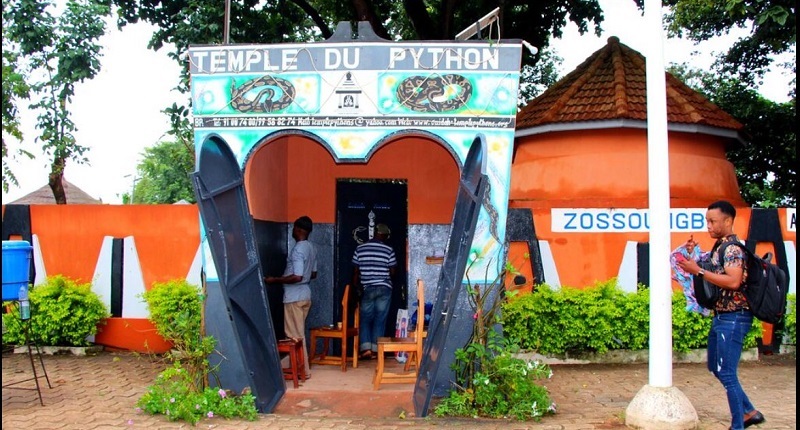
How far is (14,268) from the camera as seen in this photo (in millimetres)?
6418

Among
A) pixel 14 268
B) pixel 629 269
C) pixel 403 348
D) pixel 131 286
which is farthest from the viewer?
pixel 131 286

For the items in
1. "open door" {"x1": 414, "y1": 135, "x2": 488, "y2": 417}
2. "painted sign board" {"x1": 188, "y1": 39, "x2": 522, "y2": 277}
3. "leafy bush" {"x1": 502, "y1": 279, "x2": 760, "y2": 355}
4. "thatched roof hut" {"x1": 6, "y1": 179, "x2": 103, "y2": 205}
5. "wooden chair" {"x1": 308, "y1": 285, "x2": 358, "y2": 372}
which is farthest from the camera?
"thatched roof hut" {"x1": 6, "y1": 179, "x2": 103, "y2": 205}

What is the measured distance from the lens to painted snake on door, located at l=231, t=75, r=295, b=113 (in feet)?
21.9

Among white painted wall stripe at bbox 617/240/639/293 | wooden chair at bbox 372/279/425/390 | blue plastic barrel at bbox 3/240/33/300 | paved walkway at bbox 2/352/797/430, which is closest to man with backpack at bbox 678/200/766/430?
paved walkway at bbox 2/352/797/430

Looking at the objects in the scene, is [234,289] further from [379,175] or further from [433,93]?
[379,175]

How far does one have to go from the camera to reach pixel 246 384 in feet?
20.6

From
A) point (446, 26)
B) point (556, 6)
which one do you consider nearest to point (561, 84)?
point (446, 26)

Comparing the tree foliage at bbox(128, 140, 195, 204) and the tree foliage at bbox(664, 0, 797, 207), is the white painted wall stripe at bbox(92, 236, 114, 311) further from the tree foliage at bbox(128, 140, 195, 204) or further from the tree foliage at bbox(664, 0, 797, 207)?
the tree foliage at bbox(128, 140, 195, 204)

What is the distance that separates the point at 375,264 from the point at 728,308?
4.37 m

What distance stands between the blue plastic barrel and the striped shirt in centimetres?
365

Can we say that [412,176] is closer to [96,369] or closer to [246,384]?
[246,384]

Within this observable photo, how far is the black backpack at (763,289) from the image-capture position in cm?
485

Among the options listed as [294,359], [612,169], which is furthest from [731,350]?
[612,169]

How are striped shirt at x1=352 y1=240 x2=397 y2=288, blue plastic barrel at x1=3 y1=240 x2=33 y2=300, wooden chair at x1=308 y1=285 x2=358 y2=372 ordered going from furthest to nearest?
striped shirt at x1=352 y1=240 x2=397 y2=288, wooden chair at x1=308 y1=285 x2=358 y2=372, blue plastic barrel at x1=3 y1=240 x2=33 y2=300
